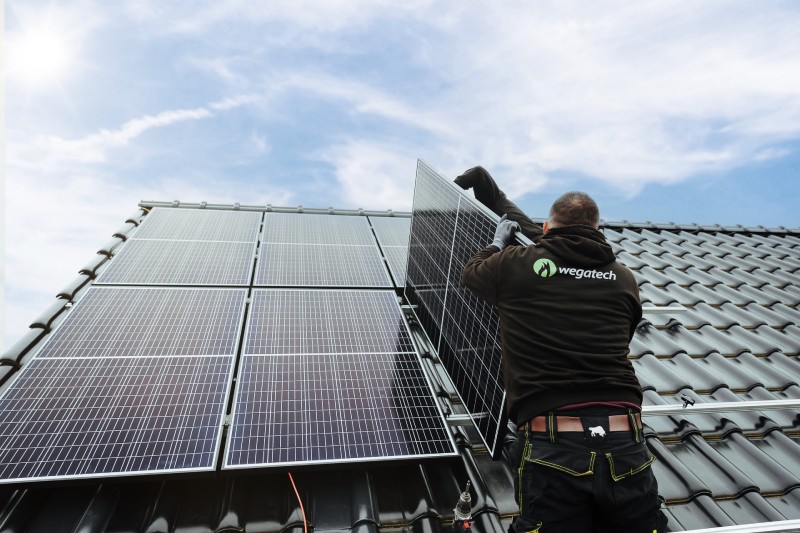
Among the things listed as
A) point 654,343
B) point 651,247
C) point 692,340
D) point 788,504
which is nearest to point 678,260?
point 651,247

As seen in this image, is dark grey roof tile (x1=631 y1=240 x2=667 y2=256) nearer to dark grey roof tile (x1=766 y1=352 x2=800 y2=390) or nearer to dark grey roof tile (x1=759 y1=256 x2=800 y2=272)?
dark grey roof tile (x1=759 y1=256 x2=800 y2=272)

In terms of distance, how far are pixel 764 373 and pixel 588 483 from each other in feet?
14.6

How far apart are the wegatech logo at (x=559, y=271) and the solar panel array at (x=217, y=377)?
152 centimetres

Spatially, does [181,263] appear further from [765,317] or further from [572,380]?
[765,317]

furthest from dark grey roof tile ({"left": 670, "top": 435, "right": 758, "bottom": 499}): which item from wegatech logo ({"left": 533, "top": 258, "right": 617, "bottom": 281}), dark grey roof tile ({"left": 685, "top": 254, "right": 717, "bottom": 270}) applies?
dark grey roof tile ({"left": 685, "top": 254, "right": 717, "bottom": 270})

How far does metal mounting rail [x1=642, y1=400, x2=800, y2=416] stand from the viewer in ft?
12.6

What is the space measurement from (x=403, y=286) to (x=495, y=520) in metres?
3.07

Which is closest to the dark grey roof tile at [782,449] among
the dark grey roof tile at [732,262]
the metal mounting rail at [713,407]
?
the metal mounting rail at [713,407]

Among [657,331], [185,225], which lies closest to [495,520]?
[657,331]

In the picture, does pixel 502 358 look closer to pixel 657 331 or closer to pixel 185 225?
pixel 657 331

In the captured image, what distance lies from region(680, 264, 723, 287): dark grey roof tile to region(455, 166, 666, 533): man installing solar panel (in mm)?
6043

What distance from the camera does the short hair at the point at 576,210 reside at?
2982 millimetres

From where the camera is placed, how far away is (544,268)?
2.83 m

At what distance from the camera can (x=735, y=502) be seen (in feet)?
12.0
